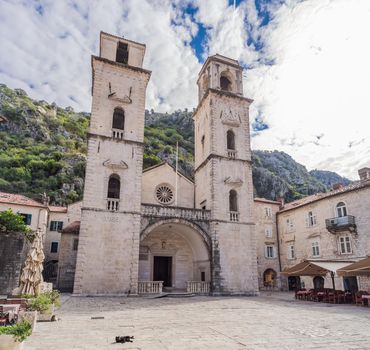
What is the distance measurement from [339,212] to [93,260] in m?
19.6

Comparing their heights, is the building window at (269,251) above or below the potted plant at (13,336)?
above

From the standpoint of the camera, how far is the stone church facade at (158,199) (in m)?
18.2

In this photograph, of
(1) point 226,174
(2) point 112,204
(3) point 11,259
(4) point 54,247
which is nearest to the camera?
(3) point 11,259

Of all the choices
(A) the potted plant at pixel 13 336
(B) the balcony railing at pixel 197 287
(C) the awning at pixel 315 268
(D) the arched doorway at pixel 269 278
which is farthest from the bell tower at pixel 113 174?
(D) the arched doorway at pixel 269 278

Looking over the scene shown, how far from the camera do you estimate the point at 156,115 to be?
10000cm

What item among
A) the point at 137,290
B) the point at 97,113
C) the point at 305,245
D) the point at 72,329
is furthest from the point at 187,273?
the point at 72,329

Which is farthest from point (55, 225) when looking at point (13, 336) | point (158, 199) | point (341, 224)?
point (13, 336)

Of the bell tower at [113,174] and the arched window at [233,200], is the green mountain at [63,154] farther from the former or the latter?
the arched window at [233,200]

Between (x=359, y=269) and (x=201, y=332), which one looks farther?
(x=359, y=269)

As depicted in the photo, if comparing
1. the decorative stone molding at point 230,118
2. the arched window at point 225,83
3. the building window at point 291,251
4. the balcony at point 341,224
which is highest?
the arched window at point 225,83

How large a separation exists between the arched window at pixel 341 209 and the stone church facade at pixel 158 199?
7776mm

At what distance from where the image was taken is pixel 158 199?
23594 mm

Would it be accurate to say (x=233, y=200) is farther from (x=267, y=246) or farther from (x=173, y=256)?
(x=267, y=246)

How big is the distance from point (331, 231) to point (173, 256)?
13.2 metres
